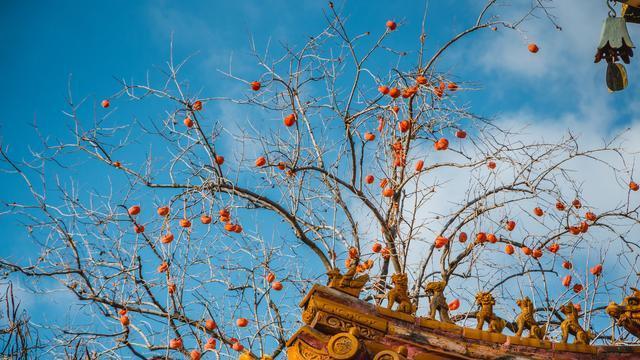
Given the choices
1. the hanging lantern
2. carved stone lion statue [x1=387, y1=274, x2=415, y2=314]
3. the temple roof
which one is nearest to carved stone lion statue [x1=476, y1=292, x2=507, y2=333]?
the temple roof

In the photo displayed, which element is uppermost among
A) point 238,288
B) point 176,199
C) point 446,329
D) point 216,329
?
point 176,199

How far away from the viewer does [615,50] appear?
6801mm

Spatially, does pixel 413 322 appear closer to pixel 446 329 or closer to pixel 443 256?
pixel 446 329

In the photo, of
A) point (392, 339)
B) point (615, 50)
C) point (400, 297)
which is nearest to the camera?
point (392, 339)

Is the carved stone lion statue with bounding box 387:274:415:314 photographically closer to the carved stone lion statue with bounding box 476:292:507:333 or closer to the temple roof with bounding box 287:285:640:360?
the temple roof with bounding box 287:285:640:360

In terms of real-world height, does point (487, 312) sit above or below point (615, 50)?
below

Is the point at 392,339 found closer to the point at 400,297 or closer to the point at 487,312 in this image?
the point at 400,297

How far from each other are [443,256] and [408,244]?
779mm

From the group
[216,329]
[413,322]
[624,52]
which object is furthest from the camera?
[216,329]

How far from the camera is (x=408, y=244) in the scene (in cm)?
888

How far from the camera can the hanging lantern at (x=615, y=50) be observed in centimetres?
677

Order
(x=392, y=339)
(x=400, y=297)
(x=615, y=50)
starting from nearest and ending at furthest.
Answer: (x=392, y=339) → (x=400, y=297) → (x=615, y=50)

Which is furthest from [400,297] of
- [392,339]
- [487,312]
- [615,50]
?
[615,50]

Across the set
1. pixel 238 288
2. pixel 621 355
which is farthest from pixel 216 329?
pixel 621 355
